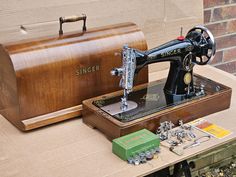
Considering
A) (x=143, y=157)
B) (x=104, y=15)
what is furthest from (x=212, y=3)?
(x=143, y=157)

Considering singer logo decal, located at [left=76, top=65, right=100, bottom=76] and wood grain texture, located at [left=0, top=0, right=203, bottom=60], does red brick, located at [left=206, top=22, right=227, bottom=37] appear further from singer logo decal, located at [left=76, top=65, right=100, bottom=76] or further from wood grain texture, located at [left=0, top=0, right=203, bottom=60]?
singer logo decal, located at [left=76, top=65, right=100, bottom=76]

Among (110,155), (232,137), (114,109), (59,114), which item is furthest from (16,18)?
(232,137)

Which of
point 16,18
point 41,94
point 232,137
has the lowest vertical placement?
point 232,137

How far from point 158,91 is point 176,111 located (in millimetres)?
154

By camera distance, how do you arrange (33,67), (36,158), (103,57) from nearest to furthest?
(36,158) < (33,67) < (103,57)

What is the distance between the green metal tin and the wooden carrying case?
0.28 m

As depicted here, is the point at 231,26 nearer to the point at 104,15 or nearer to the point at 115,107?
the point at 104,15

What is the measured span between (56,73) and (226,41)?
4.09 ft

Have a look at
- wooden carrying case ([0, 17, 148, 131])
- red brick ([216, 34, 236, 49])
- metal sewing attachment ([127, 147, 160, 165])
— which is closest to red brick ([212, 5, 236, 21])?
red brick ([216, 34, 236, 49])

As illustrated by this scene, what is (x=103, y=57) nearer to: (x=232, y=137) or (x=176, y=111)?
(x=176, y=111)

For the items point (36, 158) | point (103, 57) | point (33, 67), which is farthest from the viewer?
point (103, 57)

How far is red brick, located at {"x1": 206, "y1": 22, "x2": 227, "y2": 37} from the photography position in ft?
7.62

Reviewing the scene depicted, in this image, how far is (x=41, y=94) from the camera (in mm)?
1458

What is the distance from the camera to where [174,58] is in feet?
5.04
